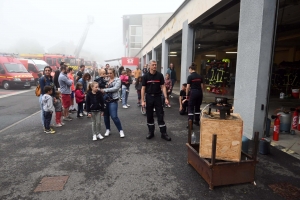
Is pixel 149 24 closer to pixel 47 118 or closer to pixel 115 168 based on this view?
pixel 47 118

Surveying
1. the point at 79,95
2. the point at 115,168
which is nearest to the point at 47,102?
the point at 79,95

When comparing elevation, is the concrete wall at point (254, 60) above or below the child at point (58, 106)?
above

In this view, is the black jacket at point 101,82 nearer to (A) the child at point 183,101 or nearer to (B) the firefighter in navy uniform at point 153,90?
(B) the firefighter in navy uniform at point 153,90

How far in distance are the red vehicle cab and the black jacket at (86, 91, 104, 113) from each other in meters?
14.9

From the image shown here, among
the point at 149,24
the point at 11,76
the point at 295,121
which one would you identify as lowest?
the point at 295,121

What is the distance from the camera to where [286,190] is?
3.17 meters

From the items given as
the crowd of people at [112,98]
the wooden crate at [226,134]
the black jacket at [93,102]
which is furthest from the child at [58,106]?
the wooden crate at [226,134]

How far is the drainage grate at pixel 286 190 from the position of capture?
3020mm

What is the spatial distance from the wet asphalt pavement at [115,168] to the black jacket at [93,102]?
0.83 meters

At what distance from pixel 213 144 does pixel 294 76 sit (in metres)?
13.6

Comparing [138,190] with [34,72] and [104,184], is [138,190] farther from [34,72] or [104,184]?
[34,72]

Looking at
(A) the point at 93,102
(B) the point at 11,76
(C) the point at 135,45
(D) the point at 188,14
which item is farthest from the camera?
(C) the point at 135,45

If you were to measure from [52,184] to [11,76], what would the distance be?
16.9m

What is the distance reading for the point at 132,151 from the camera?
471 centimetres
